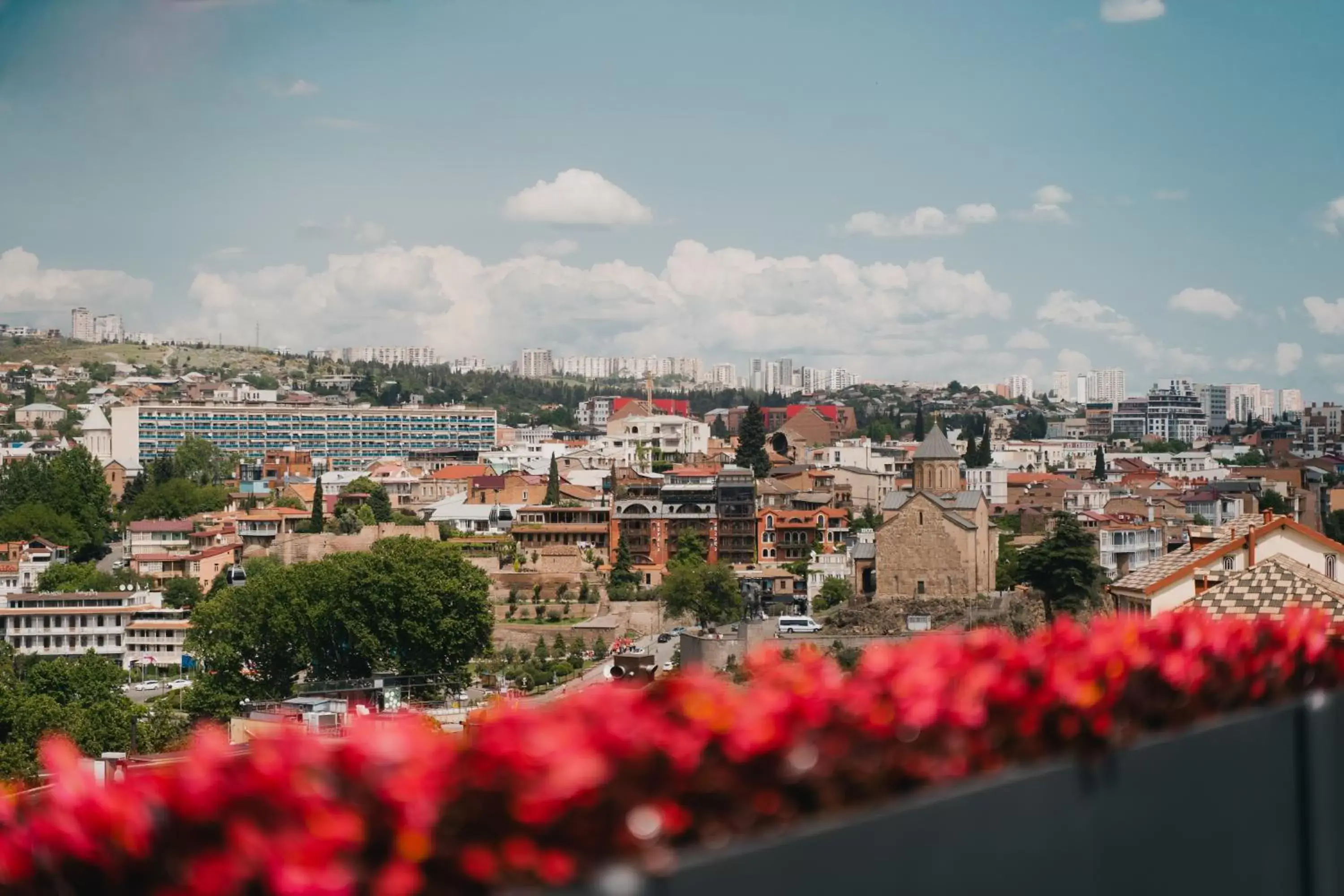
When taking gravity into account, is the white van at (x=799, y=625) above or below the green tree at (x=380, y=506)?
A: below

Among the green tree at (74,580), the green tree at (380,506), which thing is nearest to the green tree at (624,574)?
the green tree at (380,506)

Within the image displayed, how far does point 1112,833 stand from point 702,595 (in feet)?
103

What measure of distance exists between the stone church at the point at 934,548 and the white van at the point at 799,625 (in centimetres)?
174

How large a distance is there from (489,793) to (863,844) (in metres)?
0.55

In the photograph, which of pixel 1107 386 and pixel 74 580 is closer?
pixel 74 580

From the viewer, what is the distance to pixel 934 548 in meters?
28.4

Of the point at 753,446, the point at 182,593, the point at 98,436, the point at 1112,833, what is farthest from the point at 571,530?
the point at 98,436

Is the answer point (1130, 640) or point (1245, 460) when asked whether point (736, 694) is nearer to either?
point (1130, 640)

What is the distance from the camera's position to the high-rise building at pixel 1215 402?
118000mm

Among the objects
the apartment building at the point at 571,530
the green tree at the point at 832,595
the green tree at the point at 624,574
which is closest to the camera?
the green tree at the point at 832,595

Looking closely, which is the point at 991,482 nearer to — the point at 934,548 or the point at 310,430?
the point at 934,548

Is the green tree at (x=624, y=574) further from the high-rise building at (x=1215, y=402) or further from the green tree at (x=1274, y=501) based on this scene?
the high-rise building at (x=1215, y=402)

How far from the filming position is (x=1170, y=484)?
5316 cm

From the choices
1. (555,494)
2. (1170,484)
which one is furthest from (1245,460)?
(555,494)
